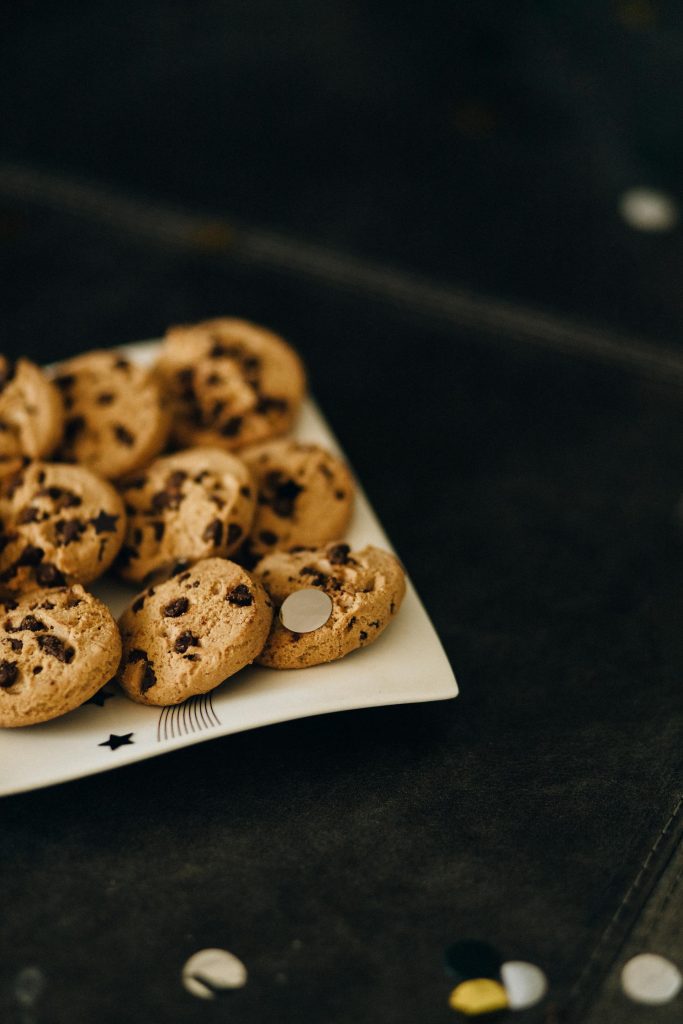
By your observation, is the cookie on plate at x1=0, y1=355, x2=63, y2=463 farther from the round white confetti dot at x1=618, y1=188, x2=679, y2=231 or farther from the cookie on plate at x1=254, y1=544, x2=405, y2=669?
the round white confetti dot at x1=618, y1=188, x2=679, y2=231

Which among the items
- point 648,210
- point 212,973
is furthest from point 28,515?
point 648,210

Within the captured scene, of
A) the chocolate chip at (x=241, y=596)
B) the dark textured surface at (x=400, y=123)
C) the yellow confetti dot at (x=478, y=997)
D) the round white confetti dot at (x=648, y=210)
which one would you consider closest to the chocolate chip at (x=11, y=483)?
the chocolate chip at (x=241, y=596)

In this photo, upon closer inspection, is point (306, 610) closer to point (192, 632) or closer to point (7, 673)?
point (192, 632)

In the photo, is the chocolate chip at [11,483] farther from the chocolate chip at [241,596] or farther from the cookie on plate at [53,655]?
the chocolate chip at [241,596]

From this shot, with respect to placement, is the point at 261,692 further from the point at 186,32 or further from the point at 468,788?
the point at 186,32

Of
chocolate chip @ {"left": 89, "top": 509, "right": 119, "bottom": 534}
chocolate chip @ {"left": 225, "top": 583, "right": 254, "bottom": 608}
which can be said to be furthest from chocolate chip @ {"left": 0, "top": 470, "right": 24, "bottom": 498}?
chocolate chip @ {"left": 225, "top": 583, "right": 254, "bottom": 608}


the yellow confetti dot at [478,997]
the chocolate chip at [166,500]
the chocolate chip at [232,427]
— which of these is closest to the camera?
the yellow confetti dot at [478,997]
